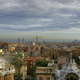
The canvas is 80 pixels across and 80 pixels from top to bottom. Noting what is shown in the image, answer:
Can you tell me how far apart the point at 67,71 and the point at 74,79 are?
2.08ft

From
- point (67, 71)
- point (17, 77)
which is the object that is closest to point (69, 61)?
point (67, 71)

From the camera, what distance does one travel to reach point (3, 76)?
528 inches

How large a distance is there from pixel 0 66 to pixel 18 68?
413 inches

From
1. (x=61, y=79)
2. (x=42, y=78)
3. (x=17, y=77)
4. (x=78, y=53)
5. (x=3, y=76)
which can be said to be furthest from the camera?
(x=78, y=53)

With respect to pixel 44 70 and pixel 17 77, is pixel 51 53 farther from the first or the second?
pixel 44 70

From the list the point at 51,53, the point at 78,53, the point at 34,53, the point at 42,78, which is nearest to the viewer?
the point at 42,78

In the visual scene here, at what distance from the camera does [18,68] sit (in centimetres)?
2414

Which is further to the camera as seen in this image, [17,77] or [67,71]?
[17,77]

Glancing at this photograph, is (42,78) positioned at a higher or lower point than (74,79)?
lower

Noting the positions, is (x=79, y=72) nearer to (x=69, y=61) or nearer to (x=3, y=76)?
(x=69, y=61)

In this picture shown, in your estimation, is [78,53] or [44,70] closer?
[44,70]

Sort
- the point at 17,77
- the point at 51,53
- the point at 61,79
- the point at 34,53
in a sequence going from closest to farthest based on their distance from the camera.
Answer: the point at 61,79 < the point at 17,77 < the point at 51,53 < the point at 34,53

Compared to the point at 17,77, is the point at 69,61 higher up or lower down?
higher up

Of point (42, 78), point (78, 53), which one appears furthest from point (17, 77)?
point (78, 53)
